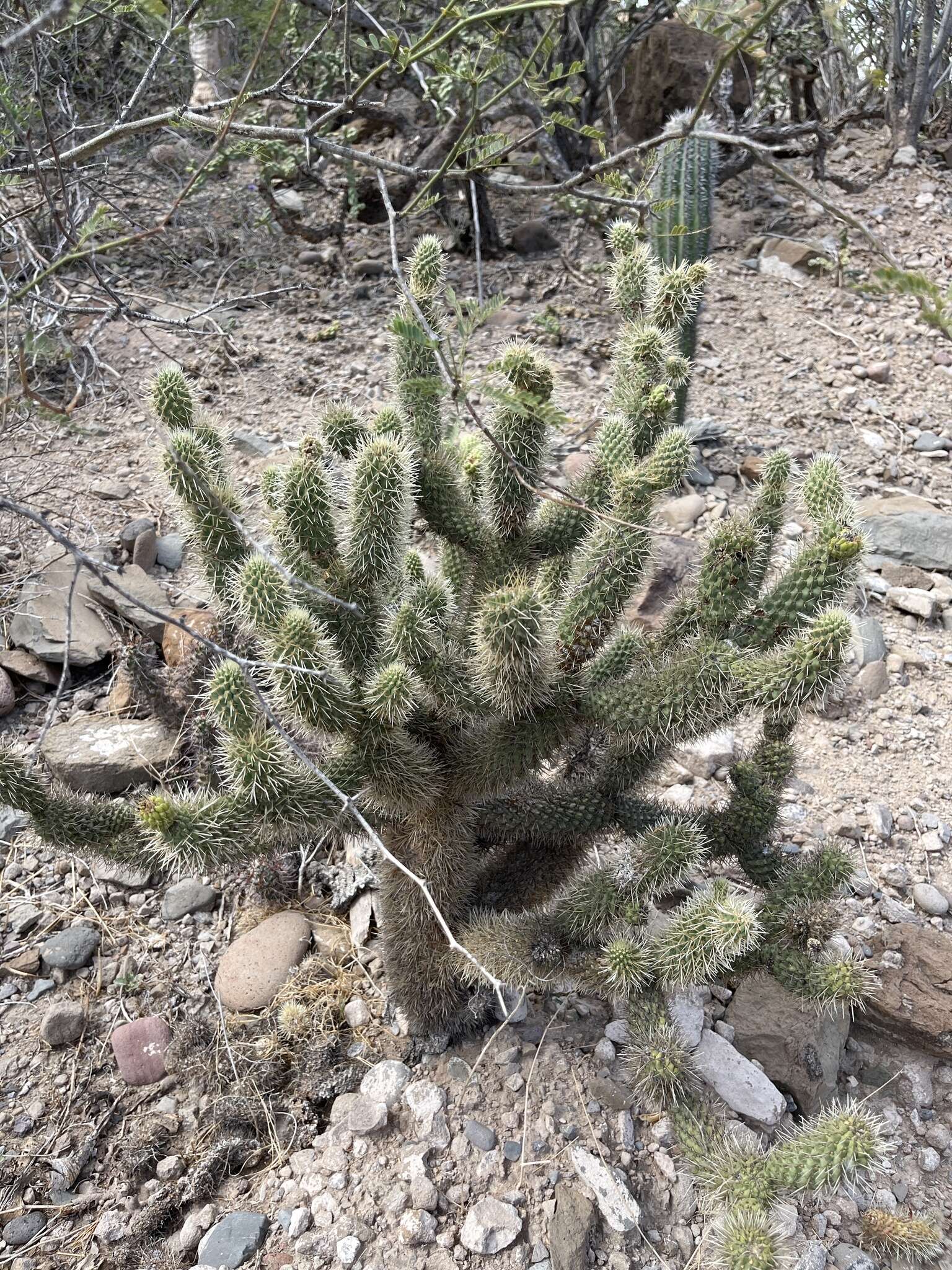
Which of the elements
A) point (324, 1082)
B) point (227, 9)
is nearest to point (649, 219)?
point (227, 9)

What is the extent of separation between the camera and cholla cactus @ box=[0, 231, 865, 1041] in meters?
1.86

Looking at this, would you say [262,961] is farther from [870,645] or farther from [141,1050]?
[870,645]

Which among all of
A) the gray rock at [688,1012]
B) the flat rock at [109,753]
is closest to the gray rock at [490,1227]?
the gray rock at [688,1012]

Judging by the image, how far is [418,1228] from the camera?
1.98 m

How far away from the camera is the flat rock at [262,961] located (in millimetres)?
2535

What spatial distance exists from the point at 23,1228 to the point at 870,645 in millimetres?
3194

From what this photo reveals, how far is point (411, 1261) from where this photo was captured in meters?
1.95

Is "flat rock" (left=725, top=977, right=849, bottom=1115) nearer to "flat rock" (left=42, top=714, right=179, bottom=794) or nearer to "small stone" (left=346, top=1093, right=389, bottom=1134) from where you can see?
"small stone" (left=346, top=1093, right=389, bottom=1134)

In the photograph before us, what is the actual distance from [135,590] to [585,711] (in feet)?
6.59

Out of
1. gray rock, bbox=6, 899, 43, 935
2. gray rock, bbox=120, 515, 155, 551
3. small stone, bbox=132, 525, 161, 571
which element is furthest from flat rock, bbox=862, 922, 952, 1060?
gray rock, bbox=120, 515, 155, 551

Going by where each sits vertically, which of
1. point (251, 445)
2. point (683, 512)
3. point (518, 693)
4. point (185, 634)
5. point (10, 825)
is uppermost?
point (518, 693)

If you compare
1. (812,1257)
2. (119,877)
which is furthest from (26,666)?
(812,1257)

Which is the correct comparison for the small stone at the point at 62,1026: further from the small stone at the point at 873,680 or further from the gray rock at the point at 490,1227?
the small stone at the point at 873,680

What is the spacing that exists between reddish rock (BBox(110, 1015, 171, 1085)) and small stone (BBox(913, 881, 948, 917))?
7.18 feet
